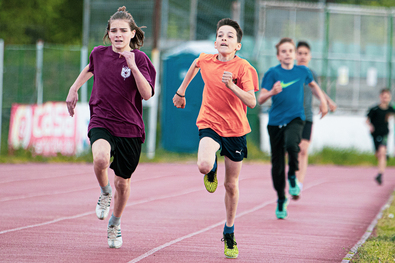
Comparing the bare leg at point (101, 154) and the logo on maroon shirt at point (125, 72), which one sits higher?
the logo on maroon shirt at point (125, 72)

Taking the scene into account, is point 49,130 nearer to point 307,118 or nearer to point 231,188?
point 307,118

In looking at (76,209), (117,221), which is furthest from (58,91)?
(117,221)

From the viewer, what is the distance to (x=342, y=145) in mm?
19750

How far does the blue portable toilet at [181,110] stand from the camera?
767 inches

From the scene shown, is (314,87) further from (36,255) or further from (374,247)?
(36,255)

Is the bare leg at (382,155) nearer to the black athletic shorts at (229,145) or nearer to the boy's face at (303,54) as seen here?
the boy's face at (303,54)

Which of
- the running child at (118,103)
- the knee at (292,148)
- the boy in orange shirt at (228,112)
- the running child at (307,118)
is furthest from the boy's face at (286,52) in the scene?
the running child at (118,103)

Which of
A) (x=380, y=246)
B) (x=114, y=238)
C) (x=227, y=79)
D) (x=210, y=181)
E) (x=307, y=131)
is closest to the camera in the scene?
(x=227, y=79)

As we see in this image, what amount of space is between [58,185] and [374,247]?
691 centimetres

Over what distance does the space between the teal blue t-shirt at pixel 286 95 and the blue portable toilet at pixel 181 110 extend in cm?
1092

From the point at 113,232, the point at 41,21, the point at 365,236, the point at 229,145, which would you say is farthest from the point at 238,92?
the point at 41,21

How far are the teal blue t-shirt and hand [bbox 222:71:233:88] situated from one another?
290 cm

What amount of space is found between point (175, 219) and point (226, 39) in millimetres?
3123

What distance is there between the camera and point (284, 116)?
27.5ft
